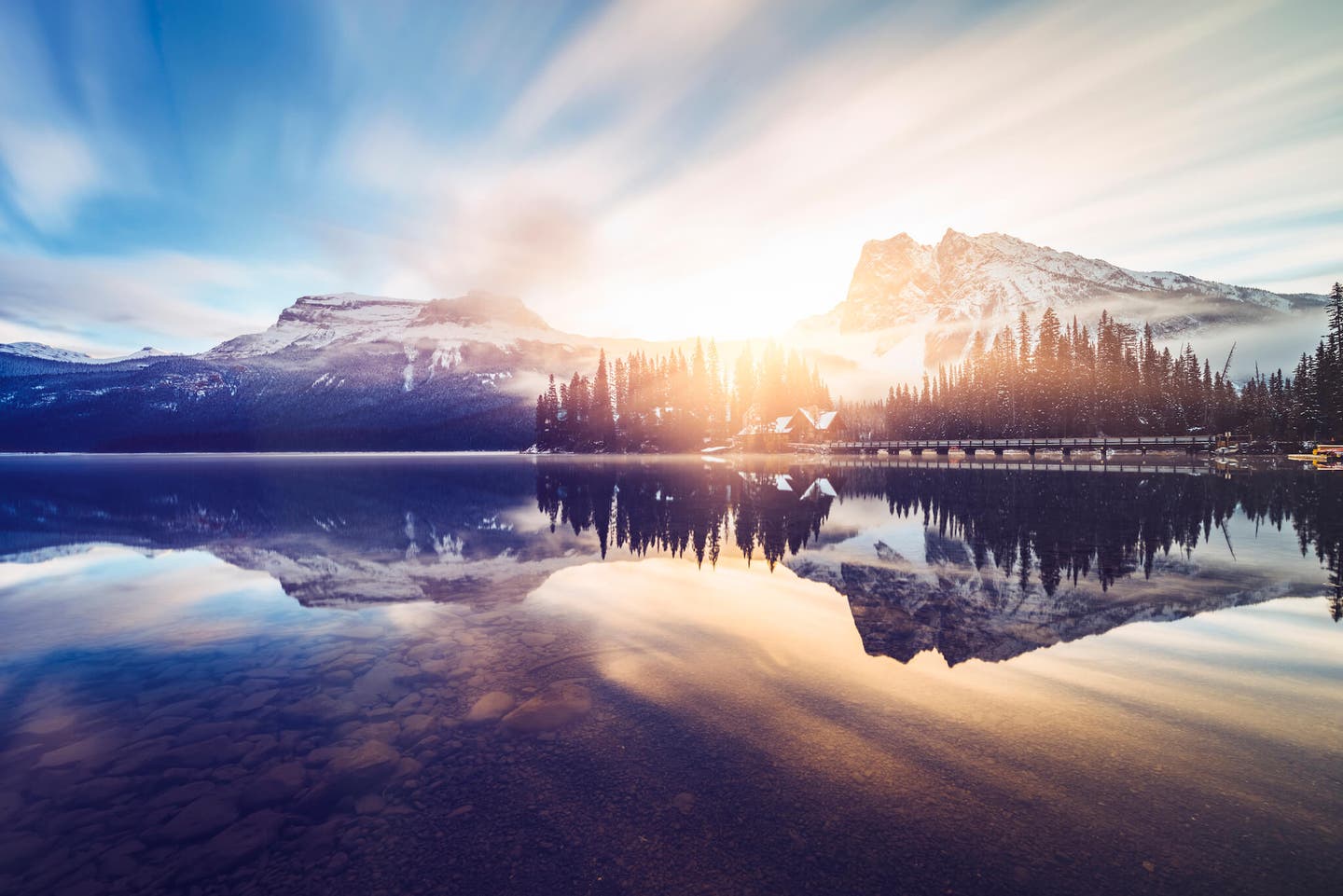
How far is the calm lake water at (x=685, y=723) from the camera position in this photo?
6320 millimetres

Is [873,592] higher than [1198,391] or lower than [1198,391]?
lower

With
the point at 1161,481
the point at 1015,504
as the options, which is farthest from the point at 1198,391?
the point at 1015,504

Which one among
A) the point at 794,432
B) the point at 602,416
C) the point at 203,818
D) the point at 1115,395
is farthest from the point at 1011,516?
the point at 602,416

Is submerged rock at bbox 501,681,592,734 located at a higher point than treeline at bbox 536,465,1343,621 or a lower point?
higher

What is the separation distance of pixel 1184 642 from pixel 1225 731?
15.7 feet

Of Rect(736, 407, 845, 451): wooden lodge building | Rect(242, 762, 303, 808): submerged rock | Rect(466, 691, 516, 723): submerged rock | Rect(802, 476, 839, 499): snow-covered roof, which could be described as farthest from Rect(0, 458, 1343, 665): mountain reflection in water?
Rect(736, 407, 845, 451): wooden lodge building

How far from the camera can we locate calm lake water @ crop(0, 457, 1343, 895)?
6.32 m

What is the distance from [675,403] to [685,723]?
148m

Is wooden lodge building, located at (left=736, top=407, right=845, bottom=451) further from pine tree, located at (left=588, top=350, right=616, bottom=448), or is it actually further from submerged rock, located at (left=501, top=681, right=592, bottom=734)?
submerged rock, located at (left=501, top=681, right=592, bottom=734)

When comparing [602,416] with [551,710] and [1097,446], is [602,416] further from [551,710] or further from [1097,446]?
[551,710]

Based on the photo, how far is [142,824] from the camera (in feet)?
23.5

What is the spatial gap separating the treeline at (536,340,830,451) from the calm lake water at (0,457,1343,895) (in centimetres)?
13167

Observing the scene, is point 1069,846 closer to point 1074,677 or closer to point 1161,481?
point 1074,677

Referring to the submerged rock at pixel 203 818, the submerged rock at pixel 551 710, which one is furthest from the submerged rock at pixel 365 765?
the submerged rock at pixel 551 710
